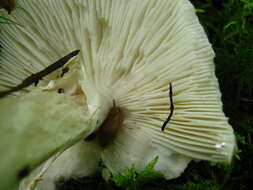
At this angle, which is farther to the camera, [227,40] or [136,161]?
[227,40]

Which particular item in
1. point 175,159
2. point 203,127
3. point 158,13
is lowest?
point 175,159

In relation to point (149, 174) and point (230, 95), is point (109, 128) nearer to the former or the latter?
point (149, 174)

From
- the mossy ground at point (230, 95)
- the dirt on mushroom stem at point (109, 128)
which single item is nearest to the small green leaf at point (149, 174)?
the mossy ground at point (230, 95)

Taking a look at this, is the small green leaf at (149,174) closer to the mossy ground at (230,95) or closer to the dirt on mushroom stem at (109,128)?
the mossy ground at (230,95)

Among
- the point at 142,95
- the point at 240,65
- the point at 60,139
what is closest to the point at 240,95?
the point at 240,65

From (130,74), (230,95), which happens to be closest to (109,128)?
(130,74)

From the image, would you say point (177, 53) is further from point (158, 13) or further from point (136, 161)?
point (136, 161)
